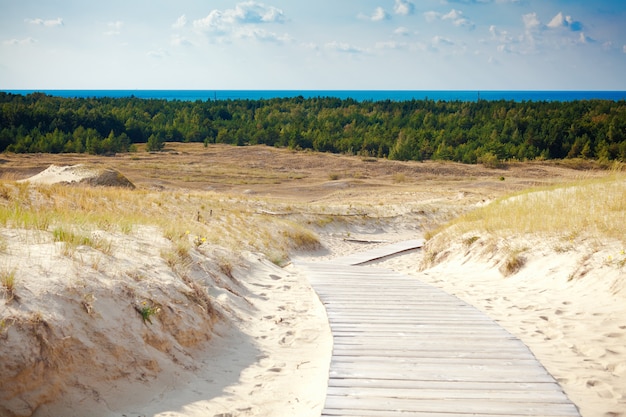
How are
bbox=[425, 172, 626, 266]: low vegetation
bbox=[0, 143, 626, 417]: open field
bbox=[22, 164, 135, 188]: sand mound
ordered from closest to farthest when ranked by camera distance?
bbox=[0, 143, 626, 417]: open field → bbox=[425, 172, 626, 266]: low vegetation → bbox=[22, 164, 135, 188]: sand mound

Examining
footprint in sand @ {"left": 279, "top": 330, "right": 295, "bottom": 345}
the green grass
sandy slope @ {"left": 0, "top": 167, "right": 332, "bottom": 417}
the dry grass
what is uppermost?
the green grass

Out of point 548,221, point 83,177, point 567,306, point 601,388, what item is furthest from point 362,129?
point 601,388

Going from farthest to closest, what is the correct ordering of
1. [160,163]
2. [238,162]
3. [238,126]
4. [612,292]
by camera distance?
[238,126] < [238,162] < [160,163] < [612,292]

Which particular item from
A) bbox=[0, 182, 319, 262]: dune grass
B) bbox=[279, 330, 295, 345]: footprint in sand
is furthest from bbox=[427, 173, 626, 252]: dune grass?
bbox=[279, 330, 295, 345]: footprint in sand

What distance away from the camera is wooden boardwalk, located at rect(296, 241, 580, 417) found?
4391 millimetres

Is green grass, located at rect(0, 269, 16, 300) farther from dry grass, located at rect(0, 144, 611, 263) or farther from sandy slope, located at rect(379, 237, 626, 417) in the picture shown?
sandy slope, located at rect(379, 237, 626, 417)

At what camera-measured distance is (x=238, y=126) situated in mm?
60125

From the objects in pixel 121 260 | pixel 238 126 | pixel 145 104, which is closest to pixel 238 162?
pixel 238 126

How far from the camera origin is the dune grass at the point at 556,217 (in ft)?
30.5

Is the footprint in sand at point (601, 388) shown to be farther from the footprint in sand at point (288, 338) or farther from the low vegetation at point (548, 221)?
the low vegetation at point (548, 221)

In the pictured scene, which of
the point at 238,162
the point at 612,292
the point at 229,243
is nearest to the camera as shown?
the point at 612,292

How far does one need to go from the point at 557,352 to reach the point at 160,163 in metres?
37.6

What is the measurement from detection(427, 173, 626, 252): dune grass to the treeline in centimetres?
3044

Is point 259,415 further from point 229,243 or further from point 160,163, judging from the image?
point 160,163
